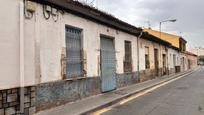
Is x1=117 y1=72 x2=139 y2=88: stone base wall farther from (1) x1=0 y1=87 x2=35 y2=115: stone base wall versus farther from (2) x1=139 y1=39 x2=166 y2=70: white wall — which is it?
(1) x1=0 y1=87 x2=35 y2=115: stone base wall

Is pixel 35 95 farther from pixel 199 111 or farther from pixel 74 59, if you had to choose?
pixel 199 111

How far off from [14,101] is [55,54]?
2.75m

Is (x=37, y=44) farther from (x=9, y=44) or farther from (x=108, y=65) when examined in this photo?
(x=108, y=65)

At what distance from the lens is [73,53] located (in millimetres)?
12281

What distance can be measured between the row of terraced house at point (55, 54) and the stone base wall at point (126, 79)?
10cm

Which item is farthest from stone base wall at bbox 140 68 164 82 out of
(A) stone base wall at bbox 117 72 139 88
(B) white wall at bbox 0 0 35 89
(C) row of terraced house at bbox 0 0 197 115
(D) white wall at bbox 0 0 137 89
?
(B) white wall at bbox 0 0 35 89

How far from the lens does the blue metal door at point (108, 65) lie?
15.0m

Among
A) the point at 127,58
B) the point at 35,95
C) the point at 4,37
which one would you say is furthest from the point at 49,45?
the point at 127,58

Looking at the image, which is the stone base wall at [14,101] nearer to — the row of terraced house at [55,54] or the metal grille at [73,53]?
the row of terraced house at [55,54]

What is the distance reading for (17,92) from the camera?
8445mm

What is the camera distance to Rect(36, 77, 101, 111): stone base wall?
968cm

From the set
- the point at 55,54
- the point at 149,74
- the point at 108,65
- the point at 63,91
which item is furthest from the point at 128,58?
the point at 55,54

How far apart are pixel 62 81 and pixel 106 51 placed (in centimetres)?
504

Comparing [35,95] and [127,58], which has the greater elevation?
[127,58]
